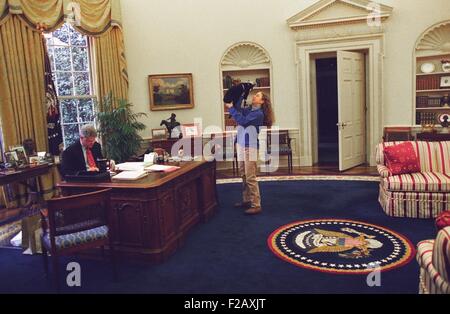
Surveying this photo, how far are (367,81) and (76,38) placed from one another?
548 cm

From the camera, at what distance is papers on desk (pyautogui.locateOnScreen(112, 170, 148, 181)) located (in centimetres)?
387

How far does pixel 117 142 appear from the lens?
6.88 m

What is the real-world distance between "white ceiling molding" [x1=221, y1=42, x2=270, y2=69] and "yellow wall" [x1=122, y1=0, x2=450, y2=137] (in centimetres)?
12

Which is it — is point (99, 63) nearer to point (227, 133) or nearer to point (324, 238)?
point (227, 133)

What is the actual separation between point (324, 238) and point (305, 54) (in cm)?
466

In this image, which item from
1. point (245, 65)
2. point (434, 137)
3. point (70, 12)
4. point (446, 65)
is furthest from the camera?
point (245, 65)

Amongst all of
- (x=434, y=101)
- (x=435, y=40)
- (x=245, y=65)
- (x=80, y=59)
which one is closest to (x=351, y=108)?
(x=434, y=101)

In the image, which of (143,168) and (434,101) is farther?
(434,101)

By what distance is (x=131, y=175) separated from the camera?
3.92 m

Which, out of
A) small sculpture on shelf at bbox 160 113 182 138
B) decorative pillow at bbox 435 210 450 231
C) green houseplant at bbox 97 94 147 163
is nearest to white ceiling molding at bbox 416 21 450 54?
small sculpture on shelf at bbox 160 113 182 138

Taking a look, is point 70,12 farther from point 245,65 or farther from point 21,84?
point 245,65

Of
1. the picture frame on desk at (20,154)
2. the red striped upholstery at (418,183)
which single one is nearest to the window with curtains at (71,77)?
the picture frame on desk at (20,154)

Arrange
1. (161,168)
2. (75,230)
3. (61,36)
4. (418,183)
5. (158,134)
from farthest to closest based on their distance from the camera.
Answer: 1. (158,134)
2. (61,36)
3. (418,183)
4. (161,168)
5. (75,230)

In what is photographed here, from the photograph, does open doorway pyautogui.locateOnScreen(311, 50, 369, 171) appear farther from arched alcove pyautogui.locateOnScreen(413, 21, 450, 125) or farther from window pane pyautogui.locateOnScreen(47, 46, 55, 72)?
window pane pyautogui.locateOnScreen(47, 46, 55, 72)
